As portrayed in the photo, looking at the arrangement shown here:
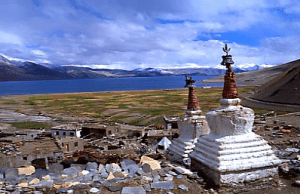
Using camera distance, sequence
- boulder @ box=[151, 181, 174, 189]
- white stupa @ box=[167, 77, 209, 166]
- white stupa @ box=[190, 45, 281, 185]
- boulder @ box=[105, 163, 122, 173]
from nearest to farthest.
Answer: boulder @ box=[151, 181, 174, 189] < white stupa @ box=[190, 45, 281, 185] < boulder @ box=[105, 163, 122, 173] < white stupa @ box=[167, 77, 209, 166]

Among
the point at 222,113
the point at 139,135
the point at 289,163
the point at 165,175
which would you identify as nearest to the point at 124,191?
the point at 165,175

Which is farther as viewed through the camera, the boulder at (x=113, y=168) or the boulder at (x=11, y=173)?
the boulder at (x=113, y=168)

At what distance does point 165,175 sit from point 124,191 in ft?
7.62

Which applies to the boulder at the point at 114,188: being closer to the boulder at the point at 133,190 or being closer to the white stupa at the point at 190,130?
the boulder at the point at 133,190

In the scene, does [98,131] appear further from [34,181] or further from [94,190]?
[94,190]

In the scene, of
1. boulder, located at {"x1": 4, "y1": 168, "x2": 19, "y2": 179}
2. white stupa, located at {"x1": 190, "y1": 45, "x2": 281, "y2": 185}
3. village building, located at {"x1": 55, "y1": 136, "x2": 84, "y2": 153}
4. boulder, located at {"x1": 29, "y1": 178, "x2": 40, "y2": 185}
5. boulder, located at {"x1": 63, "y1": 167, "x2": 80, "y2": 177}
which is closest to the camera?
boulder, located at {"x1": 29, "y1": 178, "x2": 40, "y2": 185}

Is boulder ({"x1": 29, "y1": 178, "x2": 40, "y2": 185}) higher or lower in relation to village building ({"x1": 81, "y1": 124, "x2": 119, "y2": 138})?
higher

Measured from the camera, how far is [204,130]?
15.9m

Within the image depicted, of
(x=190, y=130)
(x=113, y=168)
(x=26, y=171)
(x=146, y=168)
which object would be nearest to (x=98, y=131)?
A: (x=190, y=130)

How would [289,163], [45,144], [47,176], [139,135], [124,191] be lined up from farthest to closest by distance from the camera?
[139,135] → [45,144] → [289,163] → [47,176] → [124,191]

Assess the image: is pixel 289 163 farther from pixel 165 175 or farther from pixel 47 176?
pixel 47 176

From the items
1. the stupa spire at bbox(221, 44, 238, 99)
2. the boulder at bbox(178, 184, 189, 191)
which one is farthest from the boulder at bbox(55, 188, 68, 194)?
the stupa spire at bbox(221, 44, 238, 99)

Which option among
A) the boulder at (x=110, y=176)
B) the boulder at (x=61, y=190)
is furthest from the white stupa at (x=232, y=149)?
the boulder at (x=61, y=190)

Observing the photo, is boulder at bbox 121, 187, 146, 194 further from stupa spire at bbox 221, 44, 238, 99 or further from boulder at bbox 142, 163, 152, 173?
stupa spire at bbox 221, 44, 238, 99
